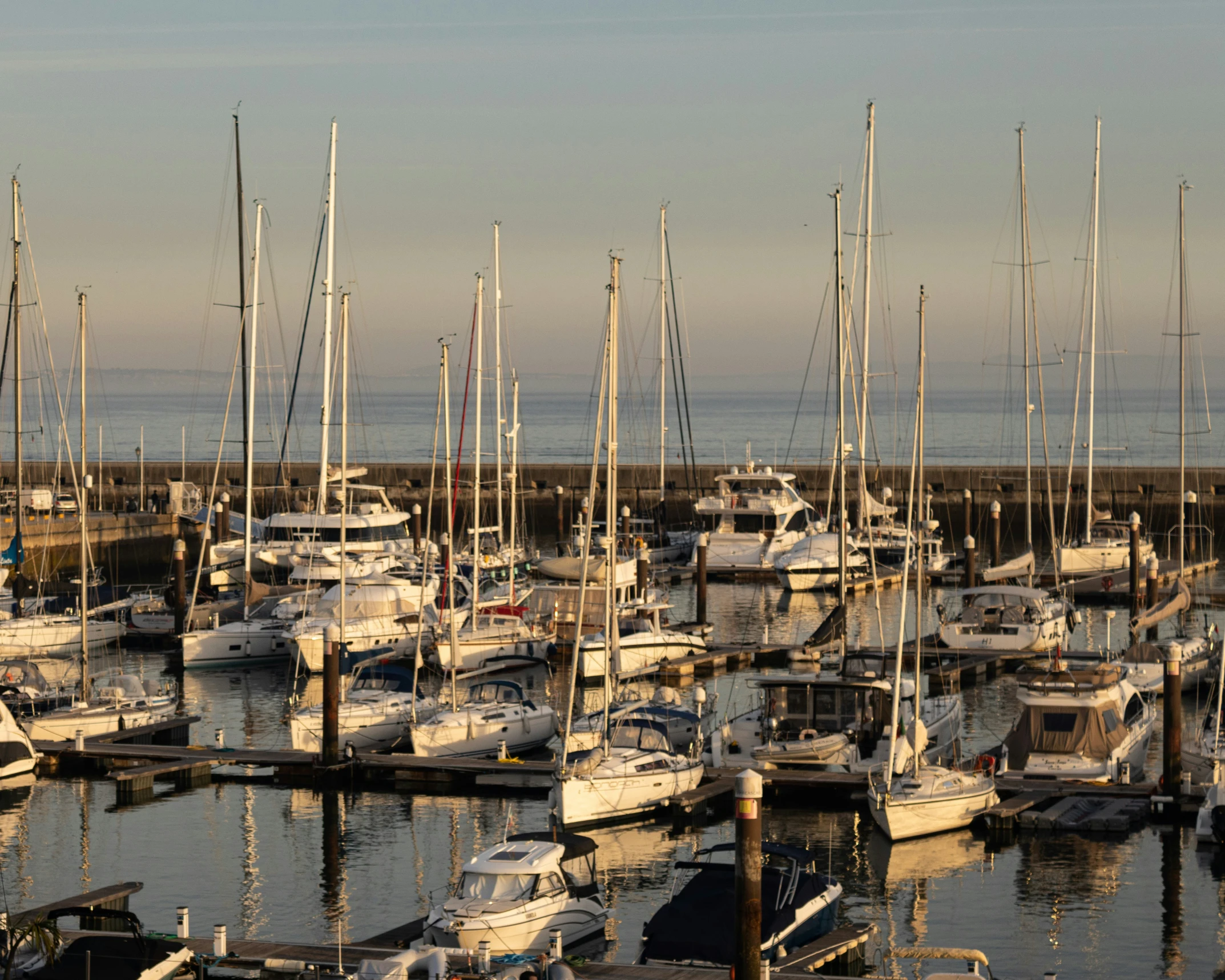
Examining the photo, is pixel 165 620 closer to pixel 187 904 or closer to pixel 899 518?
pixel 187 904

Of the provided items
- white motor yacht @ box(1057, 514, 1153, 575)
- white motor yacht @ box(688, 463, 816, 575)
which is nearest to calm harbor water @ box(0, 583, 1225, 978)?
white motor yacht @ box(1057, 514, 1153, 575)

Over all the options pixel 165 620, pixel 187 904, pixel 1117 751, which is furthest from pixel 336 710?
pixel 165 620

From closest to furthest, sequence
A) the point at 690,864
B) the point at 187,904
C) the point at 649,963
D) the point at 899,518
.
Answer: the point at 649,963, the point at 690,864, the point at 187,904, the point at 899,518

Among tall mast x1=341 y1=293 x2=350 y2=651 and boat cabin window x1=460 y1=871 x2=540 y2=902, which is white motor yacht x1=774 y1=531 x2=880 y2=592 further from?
boat cabin window x1=460 y1=871 x2=540 y2=902

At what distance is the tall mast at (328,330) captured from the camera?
4428 cm

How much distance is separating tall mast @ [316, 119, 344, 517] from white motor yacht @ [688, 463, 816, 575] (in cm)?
1403

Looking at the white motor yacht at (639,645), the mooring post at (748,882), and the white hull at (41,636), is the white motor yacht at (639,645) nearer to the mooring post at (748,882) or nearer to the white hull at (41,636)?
the white hull at (41,636)

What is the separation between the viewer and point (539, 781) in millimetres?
27250

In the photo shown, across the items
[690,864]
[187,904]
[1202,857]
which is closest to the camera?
[690,864]

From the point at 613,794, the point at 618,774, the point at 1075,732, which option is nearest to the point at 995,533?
the point at 1075,732

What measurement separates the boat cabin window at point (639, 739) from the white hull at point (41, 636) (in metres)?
18.7

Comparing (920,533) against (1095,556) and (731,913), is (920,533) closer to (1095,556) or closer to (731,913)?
(731,913)

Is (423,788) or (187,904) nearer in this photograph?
(187,904)

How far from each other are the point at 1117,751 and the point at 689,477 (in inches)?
1807
